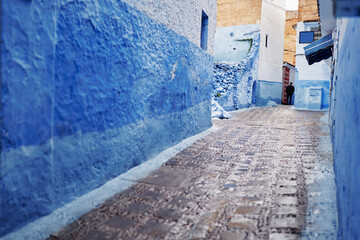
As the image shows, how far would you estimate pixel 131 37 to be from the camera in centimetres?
396

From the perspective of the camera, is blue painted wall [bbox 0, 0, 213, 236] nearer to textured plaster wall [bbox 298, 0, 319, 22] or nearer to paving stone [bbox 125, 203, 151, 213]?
paving stone [bbox 125, 203, 151, 213]

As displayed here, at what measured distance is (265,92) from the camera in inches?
778

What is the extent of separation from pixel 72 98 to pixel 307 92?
14798 millimetres

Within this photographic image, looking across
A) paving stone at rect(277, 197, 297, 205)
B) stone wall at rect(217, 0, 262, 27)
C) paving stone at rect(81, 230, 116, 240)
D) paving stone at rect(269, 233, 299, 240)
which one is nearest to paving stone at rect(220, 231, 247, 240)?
paving stone at rect(269, 233, 299, 240)

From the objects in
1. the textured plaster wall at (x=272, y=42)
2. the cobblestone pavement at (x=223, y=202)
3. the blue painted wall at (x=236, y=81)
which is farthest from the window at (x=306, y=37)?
the textured plaster wall at (x=272, y=42)

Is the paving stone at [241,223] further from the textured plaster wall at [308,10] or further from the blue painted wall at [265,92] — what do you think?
the blue painted wall at [265,92]

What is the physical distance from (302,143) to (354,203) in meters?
4.68

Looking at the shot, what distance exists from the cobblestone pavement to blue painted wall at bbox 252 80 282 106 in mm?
13863

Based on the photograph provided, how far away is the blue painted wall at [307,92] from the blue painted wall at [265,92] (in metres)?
3.12

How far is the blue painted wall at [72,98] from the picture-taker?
2.34 metres

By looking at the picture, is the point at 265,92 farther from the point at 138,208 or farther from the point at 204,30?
the point at 138,208

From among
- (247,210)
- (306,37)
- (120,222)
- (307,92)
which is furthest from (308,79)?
(120,222)

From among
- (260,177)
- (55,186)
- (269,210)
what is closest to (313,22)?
(260,177)

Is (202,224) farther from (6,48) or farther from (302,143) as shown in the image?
(302,143)
